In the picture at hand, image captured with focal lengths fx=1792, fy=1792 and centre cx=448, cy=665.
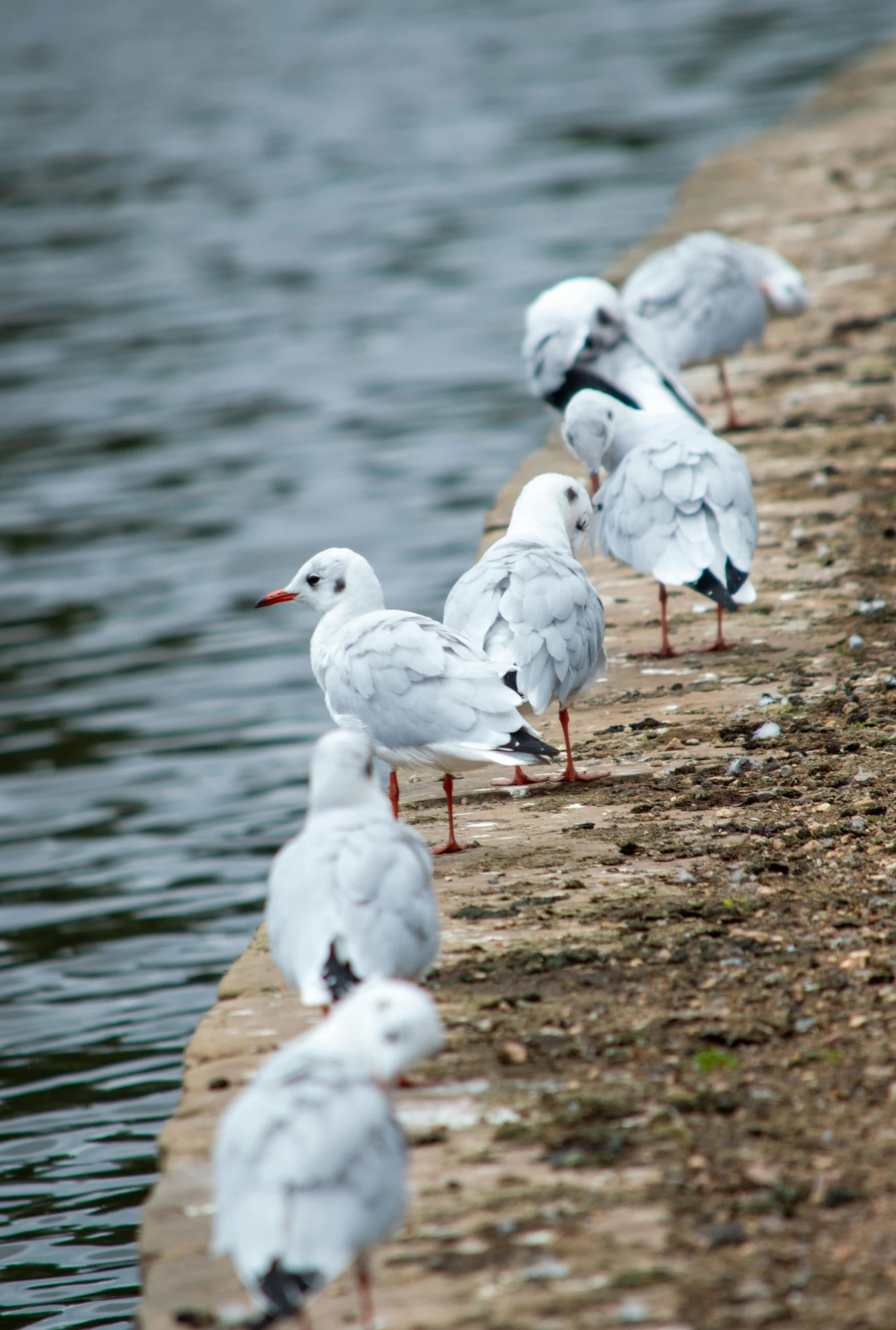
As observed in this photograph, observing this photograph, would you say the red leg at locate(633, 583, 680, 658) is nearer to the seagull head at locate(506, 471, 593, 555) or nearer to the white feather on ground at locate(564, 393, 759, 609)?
the white feather on ground at locate(564, 393, 759, 609)

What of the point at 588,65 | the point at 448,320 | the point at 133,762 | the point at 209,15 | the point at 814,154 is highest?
the point at 209,15

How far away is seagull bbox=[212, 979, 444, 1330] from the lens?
2.62m

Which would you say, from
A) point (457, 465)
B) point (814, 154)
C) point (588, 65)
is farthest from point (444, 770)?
point (588, 65)

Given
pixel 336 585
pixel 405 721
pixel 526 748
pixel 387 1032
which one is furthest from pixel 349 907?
pixel 336 585

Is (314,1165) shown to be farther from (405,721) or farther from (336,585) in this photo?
(336,585)

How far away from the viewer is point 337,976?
136 inches

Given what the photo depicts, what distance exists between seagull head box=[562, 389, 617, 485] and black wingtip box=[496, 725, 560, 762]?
248 centimetres

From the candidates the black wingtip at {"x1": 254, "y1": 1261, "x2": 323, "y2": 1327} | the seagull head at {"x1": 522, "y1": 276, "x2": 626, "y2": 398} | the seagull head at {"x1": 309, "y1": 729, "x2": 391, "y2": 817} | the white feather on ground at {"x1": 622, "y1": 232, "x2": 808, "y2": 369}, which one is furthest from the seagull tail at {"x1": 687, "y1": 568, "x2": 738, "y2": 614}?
the black wingtip at {"x1": 254, "y1": 1261, "x2": 323, "y2": 1327}

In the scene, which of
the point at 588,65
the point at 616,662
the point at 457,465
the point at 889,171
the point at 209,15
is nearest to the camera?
the point at 616,662

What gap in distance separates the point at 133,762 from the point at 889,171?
850 centimetres

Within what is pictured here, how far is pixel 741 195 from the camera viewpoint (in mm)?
14141

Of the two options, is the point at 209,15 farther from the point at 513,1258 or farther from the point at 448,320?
the point at 513,1258

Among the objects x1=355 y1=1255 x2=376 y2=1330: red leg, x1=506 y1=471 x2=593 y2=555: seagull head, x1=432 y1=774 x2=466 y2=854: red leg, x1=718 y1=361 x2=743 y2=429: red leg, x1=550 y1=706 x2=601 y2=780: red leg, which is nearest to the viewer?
x1=355 y1=1255 x2=376 y2=1330: red leg

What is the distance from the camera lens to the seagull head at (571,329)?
8039mm
